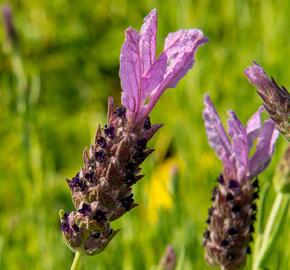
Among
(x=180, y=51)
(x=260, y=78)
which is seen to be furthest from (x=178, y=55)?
(x=260, y=78)

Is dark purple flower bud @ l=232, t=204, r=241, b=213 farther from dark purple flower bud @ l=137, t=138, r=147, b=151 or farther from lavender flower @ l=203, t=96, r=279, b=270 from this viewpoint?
dark purple flower bud @ l=137, t=138, r=147, b=151

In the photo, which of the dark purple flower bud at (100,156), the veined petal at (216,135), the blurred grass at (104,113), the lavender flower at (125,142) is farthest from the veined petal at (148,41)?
the blurred grass at (104,113)

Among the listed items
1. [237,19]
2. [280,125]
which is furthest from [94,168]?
[237,19]

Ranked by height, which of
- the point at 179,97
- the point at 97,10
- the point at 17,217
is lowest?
the point at 17,217

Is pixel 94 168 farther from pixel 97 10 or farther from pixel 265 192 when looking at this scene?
pixel 97 10

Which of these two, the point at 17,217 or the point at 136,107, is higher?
the point at 17,217

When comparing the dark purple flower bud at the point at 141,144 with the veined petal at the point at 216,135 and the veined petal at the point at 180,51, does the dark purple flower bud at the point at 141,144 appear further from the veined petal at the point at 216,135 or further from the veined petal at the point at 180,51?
the veined petal at the point at 216,135

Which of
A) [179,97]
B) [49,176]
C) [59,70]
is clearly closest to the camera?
[49,176]
